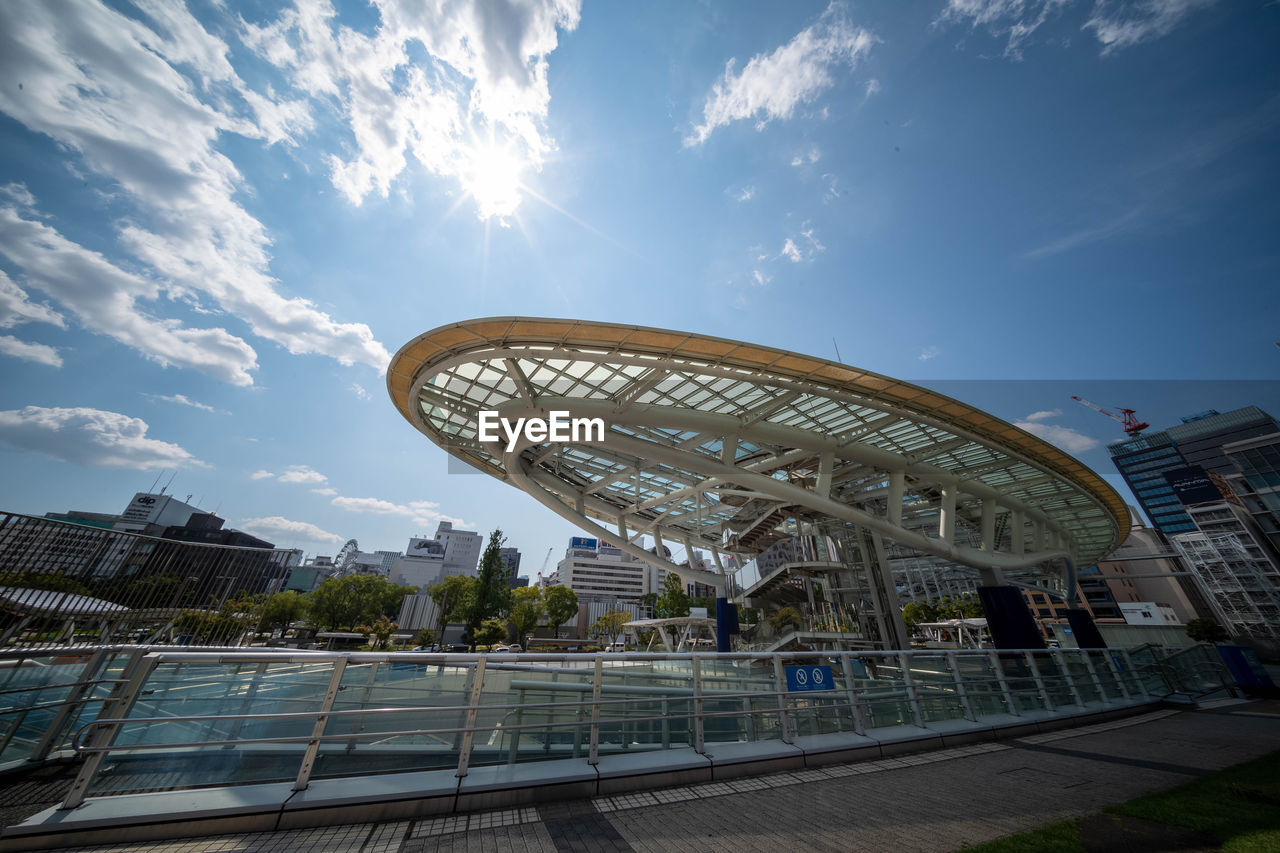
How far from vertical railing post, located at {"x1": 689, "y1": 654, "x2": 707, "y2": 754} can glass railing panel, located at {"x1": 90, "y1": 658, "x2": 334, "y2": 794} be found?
388cm

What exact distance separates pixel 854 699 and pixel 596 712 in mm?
4002

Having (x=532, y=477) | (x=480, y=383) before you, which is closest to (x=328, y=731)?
(x=480, y=383)

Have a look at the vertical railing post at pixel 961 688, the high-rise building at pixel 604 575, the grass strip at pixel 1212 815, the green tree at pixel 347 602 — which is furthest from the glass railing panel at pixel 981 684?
the high-rise building at pixel 604 575

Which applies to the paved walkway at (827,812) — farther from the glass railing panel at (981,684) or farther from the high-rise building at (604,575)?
the high-rise building at (604,575)

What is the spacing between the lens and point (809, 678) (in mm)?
6359

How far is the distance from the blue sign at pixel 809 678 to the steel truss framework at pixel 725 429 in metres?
7.90

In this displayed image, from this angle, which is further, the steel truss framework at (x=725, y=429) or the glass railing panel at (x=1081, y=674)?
the steel truss framework at (x=725, y=429)

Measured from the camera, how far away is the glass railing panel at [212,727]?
3.77 m

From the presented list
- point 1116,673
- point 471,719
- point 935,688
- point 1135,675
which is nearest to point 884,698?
point 935,688

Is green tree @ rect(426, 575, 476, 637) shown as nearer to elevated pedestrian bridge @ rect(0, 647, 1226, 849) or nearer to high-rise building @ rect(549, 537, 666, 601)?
elevated pedestrian bridge @ rect(0, 647, 1226, 849)

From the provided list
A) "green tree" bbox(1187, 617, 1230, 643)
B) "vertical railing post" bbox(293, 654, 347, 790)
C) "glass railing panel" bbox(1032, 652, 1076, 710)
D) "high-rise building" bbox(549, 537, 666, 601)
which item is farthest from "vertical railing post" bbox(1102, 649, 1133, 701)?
"high-rise building" bbox(549, 537, 666, 601)

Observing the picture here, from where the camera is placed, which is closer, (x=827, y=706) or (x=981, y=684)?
(x=827, y=706)

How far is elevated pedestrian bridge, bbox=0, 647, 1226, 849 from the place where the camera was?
3604 mm

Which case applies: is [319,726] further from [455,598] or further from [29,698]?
[455,598]
